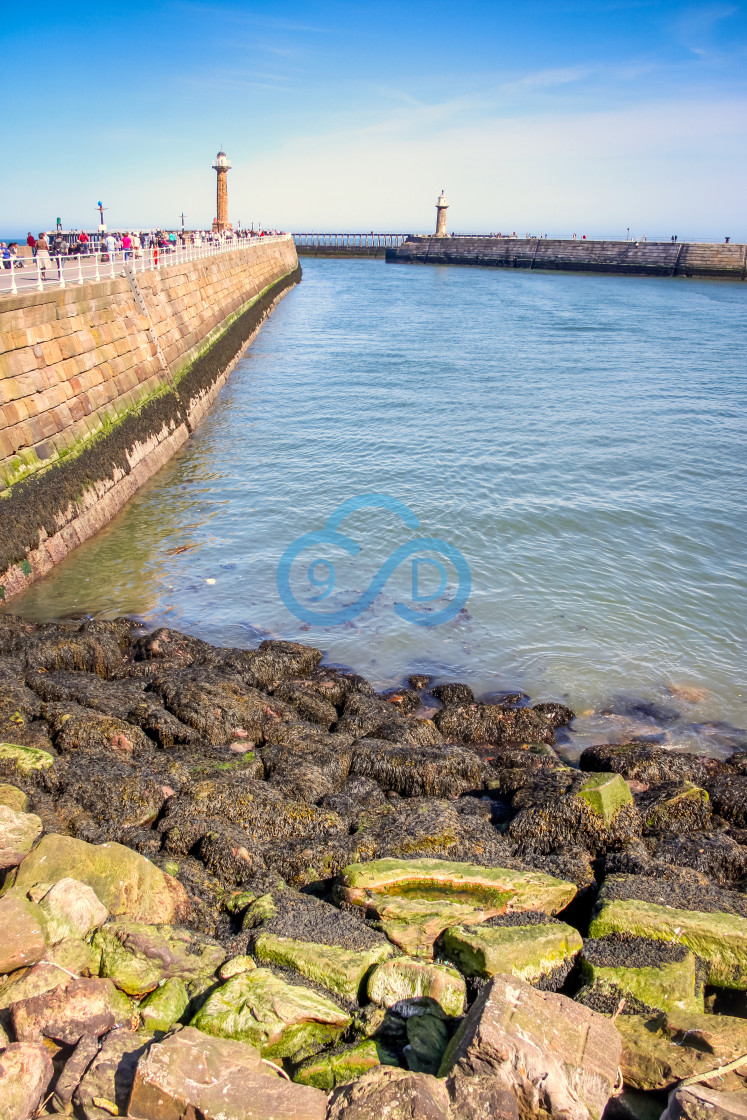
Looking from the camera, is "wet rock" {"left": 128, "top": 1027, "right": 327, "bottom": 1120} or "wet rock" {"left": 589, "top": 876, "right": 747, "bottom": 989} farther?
"wet rock" {"left": 589, "top": 876, "right": 747, "bottom": 989}

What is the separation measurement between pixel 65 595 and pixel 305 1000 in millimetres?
8203

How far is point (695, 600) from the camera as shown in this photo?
464 inches

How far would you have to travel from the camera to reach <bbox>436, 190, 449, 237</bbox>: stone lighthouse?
278ft

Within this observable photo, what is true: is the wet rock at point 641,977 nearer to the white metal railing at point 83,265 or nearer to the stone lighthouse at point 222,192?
the white metal railing at point 83,265

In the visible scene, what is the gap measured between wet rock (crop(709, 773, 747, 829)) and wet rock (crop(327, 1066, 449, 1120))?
4.36 m

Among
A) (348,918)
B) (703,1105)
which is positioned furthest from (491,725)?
(703,1105)

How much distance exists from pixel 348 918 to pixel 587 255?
7795cm

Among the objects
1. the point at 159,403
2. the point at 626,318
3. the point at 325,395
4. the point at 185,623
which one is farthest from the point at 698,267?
the point at 185,623

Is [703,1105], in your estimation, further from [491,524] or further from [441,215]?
[441,215]

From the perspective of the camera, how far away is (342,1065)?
137 inches

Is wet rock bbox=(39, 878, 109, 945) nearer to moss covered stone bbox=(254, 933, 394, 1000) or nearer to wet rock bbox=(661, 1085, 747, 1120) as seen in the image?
moss covered stone bbox=(254, 933, 394, 1000)

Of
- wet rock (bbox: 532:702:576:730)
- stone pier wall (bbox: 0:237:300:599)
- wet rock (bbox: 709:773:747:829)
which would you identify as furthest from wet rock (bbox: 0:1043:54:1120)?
stone pier wall (bbox: 0:237:300:599)

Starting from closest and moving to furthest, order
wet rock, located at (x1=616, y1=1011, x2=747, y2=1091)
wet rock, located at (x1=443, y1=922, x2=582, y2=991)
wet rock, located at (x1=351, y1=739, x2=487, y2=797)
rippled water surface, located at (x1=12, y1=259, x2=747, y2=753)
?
1. wet rock, located at (x1=616, y1=1011, x2=747, y2=1091)
2. wet rock, located at (x1=443, y1=922, x2=582, y2=991)
3. wet rock, located at (x1=351, y1=739, x2=487, y2=797)
4. rippled water surface, located at (x1=12, y1=259, x2=747, y2=753)

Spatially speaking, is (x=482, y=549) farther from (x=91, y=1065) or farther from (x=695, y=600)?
(x=91, y=1065)
